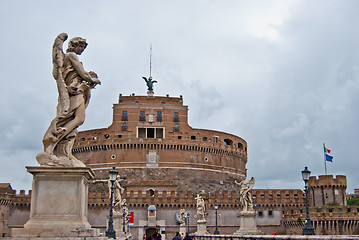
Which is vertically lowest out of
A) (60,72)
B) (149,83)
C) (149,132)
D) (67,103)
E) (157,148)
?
(67,103)

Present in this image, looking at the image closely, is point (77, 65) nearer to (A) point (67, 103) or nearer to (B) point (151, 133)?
(A) point (67, 103)

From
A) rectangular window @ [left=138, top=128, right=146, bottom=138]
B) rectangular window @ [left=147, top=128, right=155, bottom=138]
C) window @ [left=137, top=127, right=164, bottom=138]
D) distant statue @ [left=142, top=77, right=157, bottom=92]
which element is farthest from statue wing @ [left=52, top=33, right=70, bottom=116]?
distant statue @ [left=142, top=77, right=157, bottom=92]

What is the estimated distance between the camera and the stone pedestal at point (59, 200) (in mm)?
6043

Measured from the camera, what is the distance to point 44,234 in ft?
19.5

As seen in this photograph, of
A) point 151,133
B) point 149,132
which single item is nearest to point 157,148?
point 151,133

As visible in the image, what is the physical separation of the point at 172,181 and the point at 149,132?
30.6 ft

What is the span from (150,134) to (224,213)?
18.4 metres

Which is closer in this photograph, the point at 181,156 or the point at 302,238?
the point at 302,238

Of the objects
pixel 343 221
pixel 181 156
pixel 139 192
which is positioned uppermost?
pixel 181 156

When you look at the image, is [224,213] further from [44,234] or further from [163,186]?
[44,234]

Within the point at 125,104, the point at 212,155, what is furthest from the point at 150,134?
the point at 212,155

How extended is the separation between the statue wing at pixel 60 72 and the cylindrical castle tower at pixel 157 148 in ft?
197

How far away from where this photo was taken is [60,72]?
22.4ft

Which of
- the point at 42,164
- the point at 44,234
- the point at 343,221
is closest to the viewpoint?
the point at 44,234
